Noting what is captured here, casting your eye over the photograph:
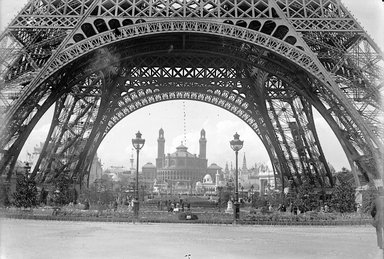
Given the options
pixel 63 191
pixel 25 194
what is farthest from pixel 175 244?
pixel 63 191

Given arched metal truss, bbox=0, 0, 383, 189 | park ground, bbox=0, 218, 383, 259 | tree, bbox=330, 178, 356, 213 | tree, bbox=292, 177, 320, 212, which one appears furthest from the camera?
tree, bbox=292, 177, 320, 212

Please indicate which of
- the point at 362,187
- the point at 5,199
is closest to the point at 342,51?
the point at 362,187

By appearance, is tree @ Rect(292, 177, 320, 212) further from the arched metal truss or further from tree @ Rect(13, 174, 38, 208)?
tree @ Rect(13, 174, 38, 208)

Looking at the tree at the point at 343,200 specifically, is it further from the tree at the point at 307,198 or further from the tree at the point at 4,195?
the tree at the point at 4,195

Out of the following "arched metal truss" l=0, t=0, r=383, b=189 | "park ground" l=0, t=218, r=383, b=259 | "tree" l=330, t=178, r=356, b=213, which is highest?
"arched metal truss" l=0, t=0, r=383, b=189

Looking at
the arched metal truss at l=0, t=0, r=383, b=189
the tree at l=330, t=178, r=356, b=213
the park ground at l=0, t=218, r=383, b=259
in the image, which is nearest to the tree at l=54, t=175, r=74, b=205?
the arched metal truss at l=0, t=0, r=383, b=189

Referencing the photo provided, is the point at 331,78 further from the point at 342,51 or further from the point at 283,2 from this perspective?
the point at 283,2

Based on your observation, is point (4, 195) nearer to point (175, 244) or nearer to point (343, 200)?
point (175, 244)
